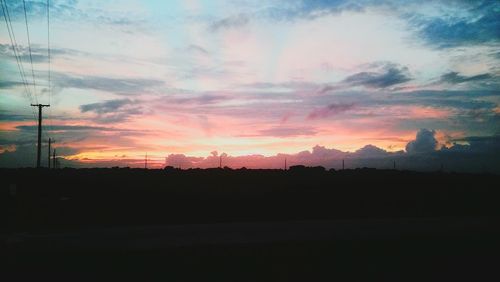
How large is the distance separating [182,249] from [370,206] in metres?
14.6

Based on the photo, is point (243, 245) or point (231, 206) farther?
point (231, 206)

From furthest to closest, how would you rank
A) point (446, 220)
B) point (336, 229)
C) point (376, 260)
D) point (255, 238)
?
point (446, 220) < point (336, 229) < point (255, 238) < point (376, 260)

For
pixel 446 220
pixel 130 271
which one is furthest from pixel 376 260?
pixel 446 220

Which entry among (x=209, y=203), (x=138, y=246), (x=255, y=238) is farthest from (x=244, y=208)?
(x=138, y=246)

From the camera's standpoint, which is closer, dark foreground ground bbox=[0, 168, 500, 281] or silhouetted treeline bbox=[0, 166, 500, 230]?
dark foreground ground bbox=[0, 168, 500, 281]

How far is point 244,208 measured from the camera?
67.3 feet

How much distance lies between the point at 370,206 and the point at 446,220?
6.02 m

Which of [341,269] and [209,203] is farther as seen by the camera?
[209,203]

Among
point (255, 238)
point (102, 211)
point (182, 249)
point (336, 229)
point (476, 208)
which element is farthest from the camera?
point (476, 208)

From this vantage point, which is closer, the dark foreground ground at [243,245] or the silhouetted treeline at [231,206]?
the dark foreground ground at [243,245]

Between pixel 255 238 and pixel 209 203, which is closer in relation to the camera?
pixel 255 238

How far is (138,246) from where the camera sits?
10.6m

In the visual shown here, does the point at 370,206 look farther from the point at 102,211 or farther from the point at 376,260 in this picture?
the point at 102,211

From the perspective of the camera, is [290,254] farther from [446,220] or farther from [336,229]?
[446,220]
